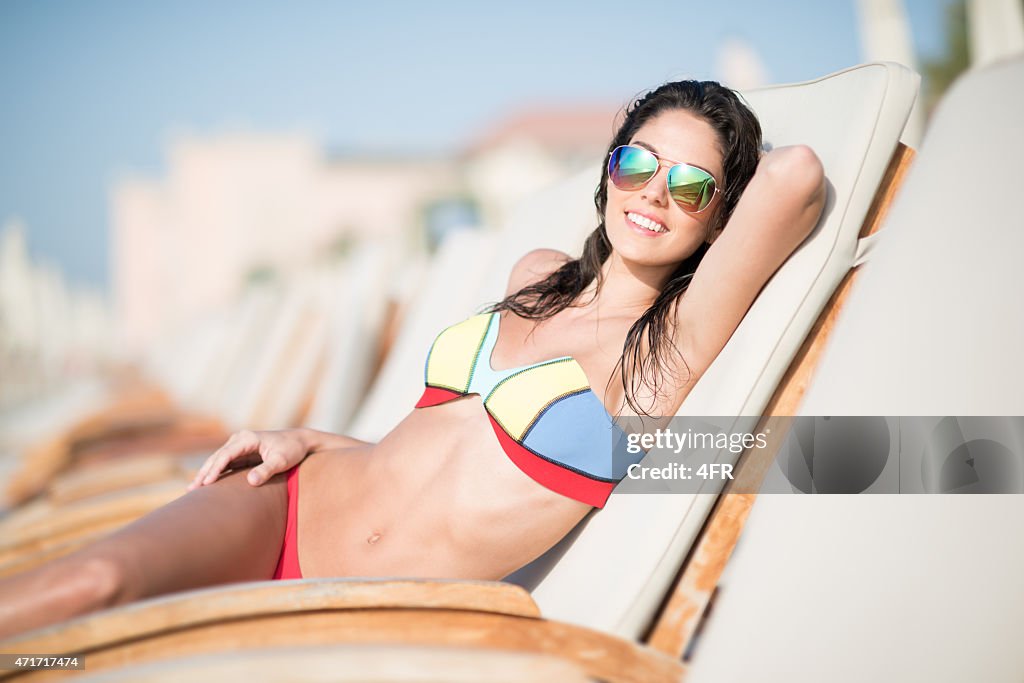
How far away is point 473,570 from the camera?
6.06 feet

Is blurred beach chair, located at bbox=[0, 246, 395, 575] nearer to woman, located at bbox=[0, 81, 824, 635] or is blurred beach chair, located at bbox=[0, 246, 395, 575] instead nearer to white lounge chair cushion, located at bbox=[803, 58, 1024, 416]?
woman, located at bbox=[0, 81, 824, 635]

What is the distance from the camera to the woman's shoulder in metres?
2.38

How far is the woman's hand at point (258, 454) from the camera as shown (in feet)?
6.38

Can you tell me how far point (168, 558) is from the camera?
5.06ft

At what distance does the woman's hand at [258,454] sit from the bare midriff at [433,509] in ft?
0.30

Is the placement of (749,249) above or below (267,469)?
above

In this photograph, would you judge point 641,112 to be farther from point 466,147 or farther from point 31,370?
point 466,147

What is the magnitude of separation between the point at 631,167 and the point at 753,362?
0.57 meters

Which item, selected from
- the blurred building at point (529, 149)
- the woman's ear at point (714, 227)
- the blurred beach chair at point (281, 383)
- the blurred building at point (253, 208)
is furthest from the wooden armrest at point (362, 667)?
the blurred building at point (253, 208)

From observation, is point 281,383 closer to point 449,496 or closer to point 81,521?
point 81,521

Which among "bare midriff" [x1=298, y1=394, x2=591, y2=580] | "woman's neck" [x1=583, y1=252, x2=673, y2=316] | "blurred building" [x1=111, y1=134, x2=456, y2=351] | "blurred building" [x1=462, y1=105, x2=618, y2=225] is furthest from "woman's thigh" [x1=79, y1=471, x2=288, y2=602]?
"blurred building" [x1=111, y1=134, x2=456, y2=351]

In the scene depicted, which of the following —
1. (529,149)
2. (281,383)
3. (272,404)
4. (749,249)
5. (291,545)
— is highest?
(529,149)

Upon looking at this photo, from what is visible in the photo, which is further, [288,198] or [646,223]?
[288,198]

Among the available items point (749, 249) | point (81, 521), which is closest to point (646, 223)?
point (749, 249)
